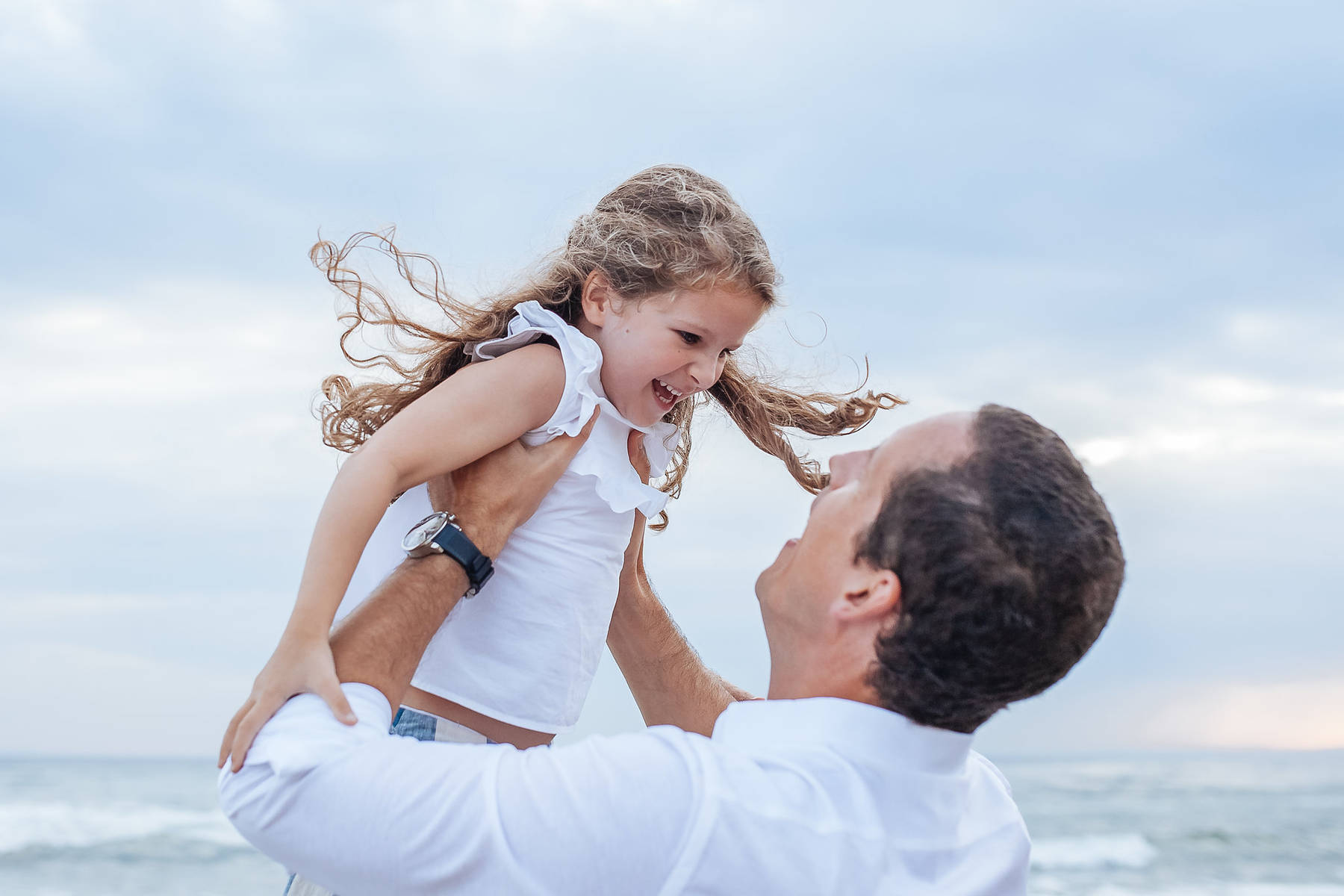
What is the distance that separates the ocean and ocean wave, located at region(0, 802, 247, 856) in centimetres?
3

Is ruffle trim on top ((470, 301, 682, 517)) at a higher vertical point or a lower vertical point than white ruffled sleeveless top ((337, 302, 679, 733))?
higher

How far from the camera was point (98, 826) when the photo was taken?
1512 cm

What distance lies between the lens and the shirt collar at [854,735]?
5.21ft

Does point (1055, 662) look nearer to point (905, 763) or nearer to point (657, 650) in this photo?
point (905, 763)

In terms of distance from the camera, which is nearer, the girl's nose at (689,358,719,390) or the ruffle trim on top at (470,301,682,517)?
the ruffle trim on top at (470,301,682,517)

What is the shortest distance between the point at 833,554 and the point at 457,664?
0.92 metres

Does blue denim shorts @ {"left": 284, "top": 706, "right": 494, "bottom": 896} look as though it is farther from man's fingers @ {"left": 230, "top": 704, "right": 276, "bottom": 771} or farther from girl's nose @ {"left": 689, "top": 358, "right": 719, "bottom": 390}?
girl's nose @ {"left": 689, "top": 358, "right": 719, "bottom": 390}

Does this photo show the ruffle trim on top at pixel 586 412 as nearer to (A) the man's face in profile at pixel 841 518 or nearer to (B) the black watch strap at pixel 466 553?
(B) the black watch strap at pixel 466 553

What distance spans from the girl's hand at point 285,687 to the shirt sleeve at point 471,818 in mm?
92

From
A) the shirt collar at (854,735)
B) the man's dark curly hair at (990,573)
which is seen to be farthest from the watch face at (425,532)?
the man's dark curly hair at (990,573)

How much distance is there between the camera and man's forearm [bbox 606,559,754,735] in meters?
2.77

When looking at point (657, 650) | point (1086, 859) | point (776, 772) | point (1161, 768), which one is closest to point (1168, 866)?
point (1086, 859)

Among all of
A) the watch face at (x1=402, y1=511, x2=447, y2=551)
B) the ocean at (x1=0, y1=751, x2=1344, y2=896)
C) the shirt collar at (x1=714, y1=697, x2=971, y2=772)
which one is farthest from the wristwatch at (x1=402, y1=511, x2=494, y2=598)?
the ocean at (x1=0, y1=751, x2=1344, y2=896)

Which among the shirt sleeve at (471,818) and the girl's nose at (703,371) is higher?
the girl's nose at (703,371)
